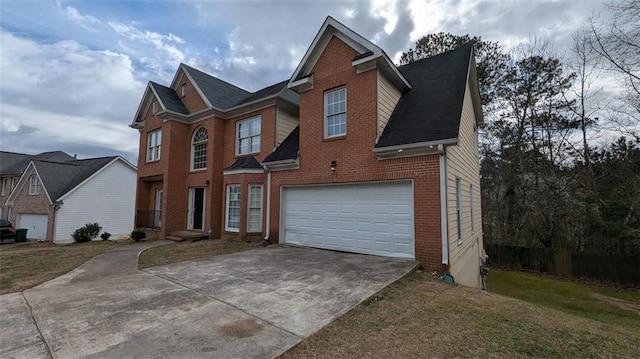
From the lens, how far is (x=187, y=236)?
43.5ft

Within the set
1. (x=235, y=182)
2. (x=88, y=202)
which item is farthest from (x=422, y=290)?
(x=88, y=202)

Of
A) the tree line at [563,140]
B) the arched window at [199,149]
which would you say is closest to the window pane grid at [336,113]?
the arched window at [199,149]

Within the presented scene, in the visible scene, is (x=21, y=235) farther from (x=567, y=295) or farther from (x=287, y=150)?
(x=567, y=295)

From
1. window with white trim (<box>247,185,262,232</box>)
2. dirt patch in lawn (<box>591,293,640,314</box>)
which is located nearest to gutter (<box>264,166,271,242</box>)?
window with white trim (<box>247,185,262,232</box>)

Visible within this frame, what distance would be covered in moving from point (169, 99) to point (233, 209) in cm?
780

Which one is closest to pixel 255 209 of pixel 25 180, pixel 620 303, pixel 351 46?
pixel 351 46

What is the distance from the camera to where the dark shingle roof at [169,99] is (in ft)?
49.9

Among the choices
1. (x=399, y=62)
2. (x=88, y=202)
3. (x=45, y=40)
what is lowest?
(x=88, y=202)

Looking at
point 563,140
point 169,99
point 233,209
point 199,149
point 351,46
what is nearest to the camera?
point 351,46

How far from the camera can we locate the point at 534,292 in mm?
11938

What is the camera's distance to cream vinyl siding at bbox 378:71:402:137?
876 centimetres

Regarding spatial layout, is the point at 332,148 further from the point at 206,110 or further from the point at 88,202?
the point at 88,202

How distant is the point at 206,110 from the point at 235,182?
4.53 metres

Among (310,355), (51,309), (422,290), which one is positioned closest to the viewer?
(310,355)
